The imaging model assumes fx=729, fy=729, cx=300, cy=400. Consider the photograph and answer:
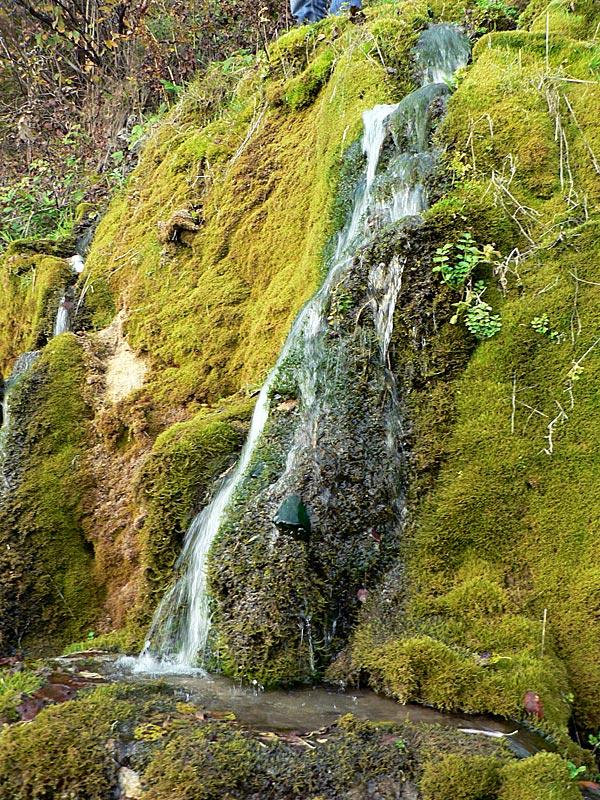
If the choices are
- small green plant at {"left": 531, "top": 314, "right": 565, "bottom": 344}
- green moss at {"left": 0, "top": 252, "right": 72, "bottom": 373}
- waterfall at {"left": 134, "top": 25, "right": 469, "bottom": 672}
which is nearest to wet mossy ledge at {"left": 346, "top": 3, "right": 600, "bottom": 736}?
small green plant at {"left": 531, "top": 314, "right": 565, "bottom": 344}

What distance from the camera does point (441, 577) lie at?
3.97 m

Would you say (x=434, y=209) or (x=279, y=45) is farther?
(x=279, y=45)

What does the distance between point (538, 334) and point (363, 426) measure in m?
1.16

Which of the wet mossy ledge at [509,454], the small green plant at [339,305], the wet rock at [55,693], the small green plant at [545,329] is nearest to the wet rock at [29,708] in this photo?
the wet rock at [55,693]

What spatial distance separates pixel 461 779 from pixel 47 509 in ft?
15.1

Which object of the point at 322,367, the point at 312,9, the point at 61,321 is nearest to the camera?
the point at 322,367

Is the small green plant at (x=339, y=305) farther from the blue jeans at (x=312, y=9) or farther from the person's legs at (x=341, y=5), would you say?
the blue jeans at (x=312, y=9)

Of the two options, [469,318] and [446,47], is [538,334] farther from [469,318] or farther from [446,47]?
[446,47]

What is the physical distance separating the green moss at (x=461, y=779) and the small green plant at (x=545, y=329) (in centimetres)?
248

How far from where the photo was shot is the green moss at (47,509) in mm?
5855

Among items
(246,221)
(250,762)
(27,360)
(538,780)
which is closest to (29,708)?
(250,762)

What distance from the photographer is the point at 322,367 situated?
4.55 meters

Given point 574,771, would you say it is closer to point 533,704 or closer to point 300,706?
point 533,704

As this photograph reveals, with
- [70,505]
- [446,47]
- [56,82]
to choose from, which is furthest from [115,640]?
[56,82]
